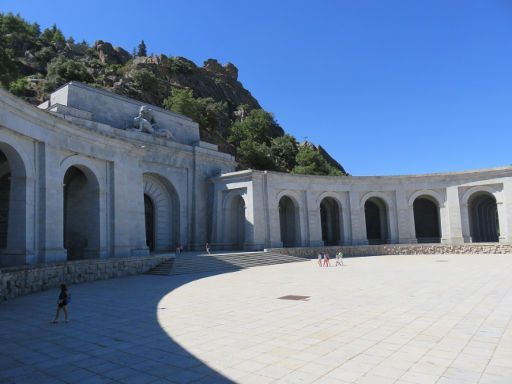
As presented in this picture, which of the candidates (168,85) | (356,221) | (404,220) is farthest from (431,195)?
(168,85)

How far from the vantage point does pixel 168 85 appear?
2837 inches

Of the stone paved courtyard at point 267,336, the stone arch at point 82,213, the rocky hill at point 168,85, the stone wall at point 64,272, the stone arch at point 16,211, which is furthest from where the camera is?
the rocky hill at point 168,85

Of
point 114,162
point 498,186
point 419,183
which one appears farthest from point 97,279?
point 498,186

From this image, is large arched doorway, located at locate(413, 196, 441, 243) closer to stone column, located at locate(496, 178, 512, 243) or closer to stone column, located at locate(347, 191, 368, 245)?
stone column, located at locate(496, 178, 512, 243)

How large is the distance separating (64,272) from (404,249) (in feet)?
84.5

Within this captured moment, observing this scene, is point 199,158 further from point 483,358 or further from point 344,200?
point 483,358

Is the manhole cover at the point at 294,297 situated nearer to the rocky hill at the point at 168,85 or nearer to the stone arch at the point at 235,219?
the stone arch at the point at 235,219

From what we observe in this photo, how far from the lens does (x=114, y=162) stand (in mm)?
20672

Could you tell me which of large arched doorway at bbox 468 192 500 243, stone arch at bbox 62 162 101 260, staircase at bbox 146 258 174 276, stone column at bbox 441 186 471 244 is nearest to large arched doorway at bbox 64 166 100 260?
stone arch at bbox 62 162 101 260

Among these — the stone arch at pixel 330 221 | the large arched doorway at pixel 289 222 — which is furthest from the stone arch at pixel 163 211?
the stone arch at pixel 330 221

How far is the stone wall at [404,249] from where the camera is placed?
2975 cm

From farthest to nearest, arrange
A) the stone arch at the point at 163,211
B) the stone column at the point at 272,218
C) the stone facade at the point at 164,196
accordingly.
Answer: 1. the stone column at the point at 272,218
2. the stone arch at the point at 163,211
3. the stone facade at the point at 164,196

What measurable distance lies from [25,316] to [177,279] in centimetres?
792

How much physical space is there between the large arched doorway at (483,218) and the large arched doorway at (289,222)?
15.0m
